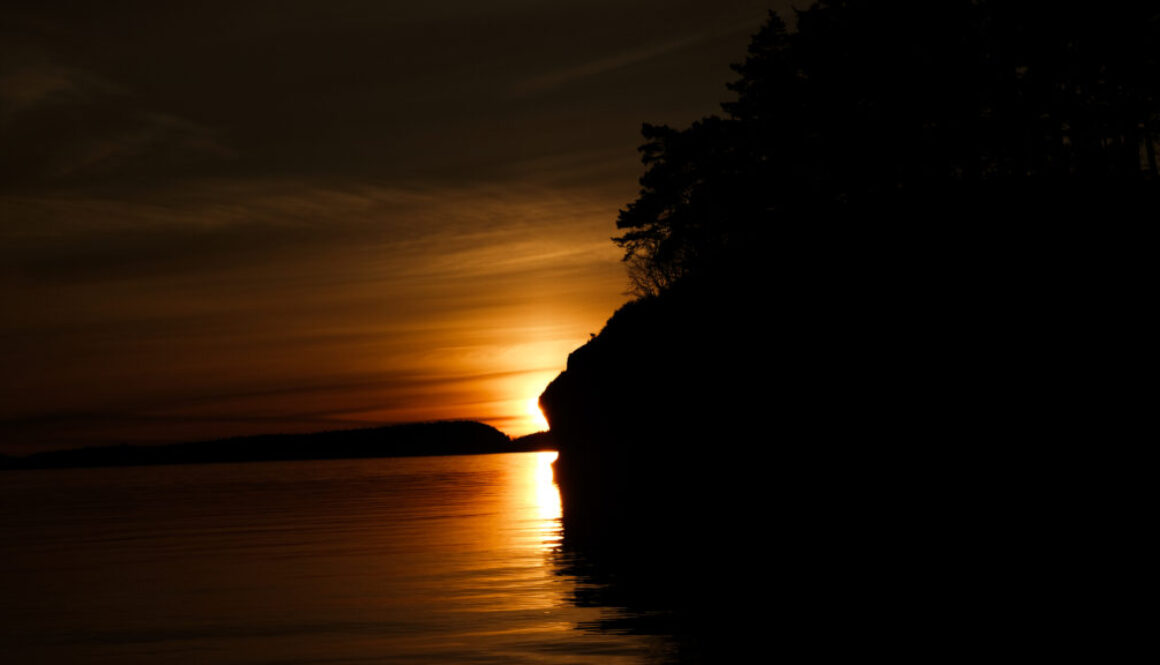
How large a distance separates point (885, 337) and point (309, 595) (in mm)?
17941

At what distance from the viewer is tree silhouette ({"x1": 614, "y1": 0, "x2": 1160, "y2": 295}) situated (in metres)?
44.3

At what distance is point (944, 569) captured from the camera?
21.2 m

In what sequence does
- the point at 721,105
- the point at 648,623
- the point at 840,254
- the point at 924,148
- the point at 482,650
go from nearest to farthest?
the point at 482,650 < the point at 648,623 < the point at 840,254 < the point at 924,148 < the point at 721,105

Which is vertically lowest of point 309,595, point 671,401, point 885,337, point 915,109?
point 309,595

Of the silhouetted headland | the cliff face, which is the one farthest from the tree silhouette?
the cliff face

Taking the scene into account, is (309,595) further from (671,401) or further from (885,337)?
(671,401)

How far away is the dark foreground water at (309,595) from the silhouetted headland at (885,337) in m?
2.06

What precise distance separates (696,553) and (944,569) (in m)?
7.46

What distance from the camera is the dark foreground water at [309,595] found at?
52.6 feet

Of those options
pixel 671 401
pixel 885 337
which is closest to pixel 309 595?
pixel 885 337

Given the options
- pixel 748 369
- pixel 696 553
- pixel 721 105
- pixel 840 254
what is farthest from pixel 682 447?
pixel 721 105

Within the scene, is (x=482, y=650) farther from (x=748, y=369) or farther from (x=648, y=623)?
(x=748, y=369)

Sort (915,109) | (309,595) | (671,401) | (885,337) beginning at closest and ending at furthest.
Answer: (309,595) → (885,337) → (671,401) → (915,109)

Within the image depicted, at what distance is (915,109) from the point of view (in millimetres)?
49531
